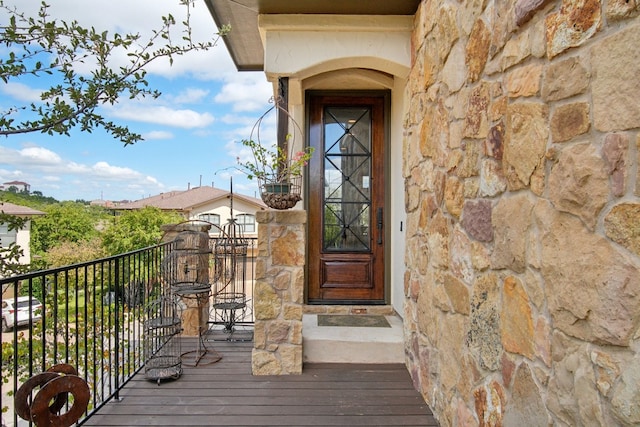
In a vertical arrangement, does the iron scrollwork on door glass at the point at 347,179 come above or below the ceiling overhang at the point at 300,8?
below

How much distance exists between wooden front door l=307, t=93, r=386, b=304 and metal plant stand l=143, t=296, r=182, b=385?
4.49ft

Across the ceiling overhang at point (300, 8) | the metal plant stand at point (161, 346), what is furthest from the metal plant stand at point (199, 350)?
the ceiling overhang at point (300, 8)

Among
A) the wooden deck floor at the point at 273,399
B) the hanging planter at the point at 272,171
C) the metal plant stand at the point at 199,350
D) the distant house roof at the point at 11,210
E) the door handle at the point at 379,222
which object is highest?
the hanging planter at the point at 272,171

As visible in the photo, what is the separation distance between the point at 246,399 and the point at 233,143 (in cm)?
195

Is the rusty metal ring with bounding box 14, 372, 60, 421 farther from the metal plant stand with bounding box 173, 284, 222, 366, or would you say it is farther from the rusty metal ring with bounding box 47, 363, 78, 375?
the metal plant stand with bounding box 173, 284, 222, 366

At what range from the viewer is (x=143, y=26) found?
257 cm

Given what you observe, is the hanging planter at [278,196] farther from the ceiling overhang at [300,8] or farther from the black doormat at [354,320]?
the ceiling overhang at [300,8]

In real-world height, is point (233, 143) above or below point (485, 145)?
above

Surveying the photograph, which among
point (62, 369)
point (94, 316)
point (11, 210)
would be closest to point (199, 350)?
point (94, 316)

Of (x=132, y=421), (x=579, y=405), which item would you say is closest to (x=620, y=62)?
(x=579, y=405)

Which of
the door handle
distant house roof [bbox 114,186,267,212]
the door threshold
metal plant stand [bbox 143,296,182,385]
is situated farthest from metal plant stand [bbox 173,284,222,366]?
distant house roof [bbox 114,186,267,212]

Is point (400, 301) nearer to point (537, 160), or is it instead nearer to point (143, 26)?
point (537, 160)

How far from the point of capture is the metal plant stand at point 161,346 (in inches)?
119

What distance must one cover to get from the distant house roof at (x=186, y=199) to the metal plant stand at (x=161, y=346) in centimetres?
1672
